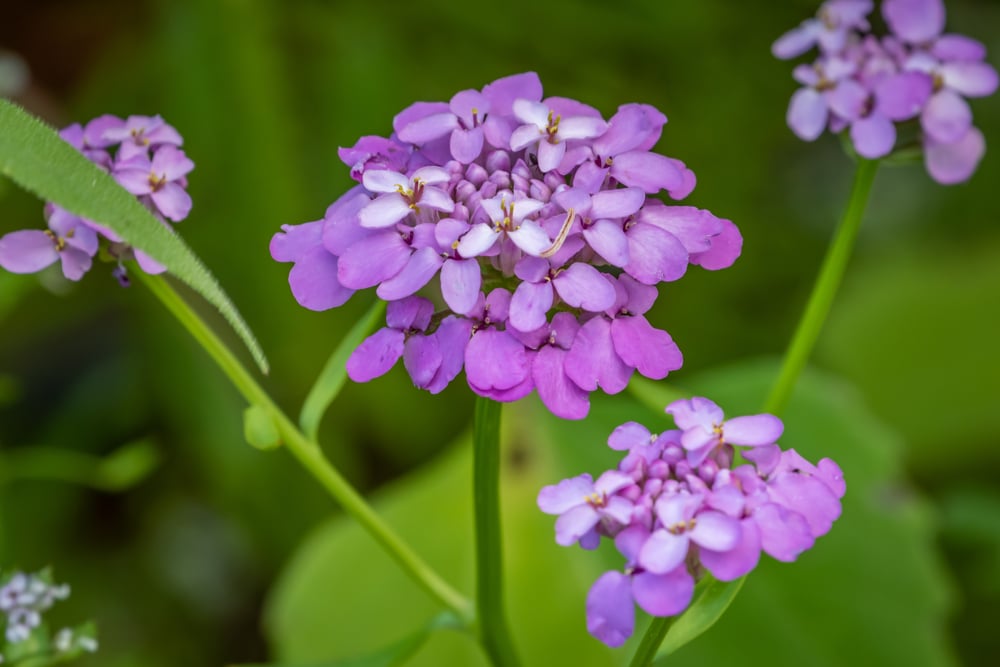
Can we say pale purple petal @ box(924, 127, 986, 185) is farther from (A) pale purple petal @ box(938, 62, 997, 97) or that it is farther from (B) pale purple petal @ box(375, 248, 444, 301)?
(B) pale purple petal @ box(375, 248, 444, 301)

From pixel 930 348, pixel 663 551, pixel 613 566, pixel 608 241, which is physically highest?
pixel 608 241

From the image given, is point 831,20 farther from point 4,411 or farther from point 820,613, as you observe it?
point 4,411

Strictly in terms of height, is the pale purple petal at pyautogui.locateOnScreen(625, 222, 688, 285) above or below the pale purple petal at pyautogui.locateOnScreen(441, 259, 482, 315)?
below

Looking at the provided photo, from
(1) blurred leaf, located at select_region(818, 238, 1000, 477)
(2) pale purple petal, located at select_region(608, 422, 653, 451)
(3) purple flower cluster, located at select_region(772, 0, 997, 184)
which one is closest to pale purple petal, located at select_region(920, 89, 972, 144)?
(3) purple flower cluster, located at select_region(772, 0, 997, 184)

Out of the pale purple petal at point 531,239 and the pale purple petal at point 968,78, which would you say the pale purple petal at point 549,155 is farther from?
the pale purple petal at point 968,78

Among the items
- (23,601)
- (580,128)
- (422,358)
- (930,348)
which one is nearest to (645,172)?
(580,128)

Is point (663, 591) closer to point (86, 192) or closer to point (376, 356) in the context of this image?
point (376, 356)
